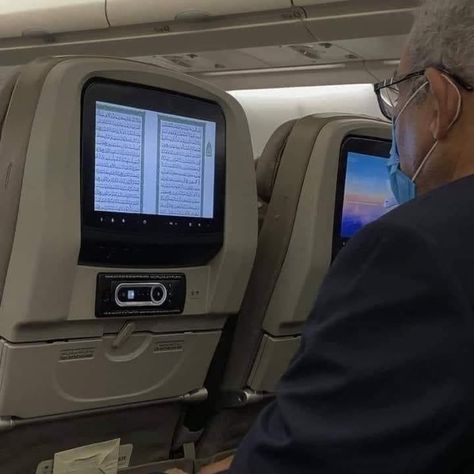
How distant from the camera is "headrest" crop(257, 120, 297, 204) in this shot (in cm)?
271

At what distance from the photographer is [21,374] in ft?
6.79

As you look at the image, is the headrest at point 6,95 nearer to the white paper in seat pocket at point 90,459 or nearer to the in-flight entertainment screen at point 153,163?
the in-flight entertainment screen at point 153,163

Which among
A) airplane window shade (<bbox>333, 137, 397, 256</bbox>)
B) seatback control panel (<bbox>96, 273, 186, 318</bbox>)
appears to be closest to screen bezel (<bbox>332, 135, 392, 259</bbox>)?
airplane window shade (<bbox>333, 137, 397, 256</bbox>)

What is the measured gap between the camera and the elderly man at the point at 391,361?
1.15 meters

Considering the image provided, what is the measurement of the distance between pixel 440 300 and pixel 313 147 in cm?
147

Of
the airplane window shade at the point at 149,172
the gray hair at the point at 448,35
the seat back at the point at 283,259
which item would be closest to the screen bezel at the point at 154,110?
the airplane window shade at the point at 149,172

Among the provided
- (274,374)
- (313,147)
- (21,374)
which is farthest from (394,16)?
(21,374)

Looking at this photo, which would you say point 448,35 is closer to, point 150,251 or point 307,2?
point 150,251

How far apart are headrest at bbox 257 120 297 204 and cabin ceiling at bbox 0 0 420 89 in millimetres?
1543

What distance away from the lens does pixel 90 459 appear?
2348 mm

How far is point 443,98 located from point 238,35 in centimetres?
355

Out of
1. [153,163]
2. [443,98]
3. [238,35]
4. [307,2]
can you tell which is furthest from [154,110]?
[238,35]

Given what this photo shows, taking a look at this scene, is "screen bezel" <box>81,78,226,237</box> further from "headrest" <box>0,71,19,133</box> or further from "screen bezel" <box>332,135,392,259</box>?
"screen bezel" <box>332,135,392,259</box>

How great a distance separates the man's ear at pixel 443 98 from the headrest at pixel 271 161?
123 centimetres
